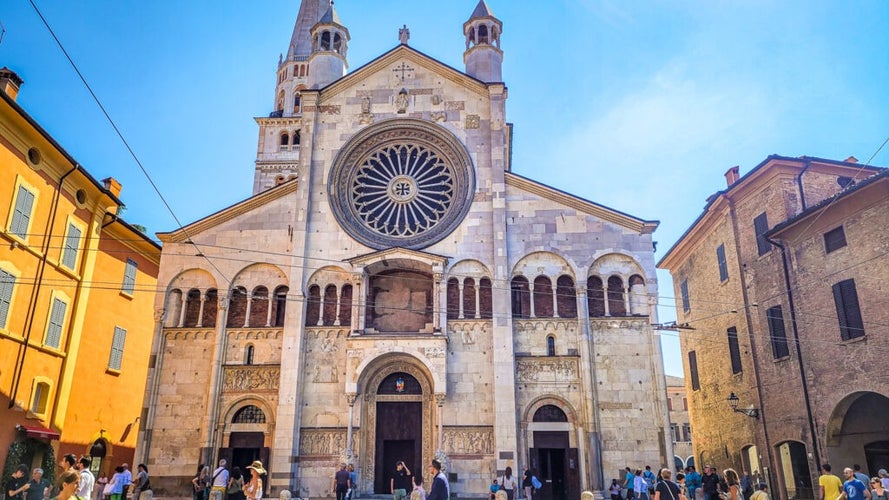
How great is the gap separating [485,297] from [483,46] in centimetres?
1046

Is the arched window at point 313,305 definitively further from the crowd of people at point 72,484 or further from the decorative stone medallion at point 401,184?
the crowd of people at point 72,484

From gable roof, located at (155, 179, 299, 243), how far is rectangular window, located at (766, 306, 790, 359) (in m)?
17.2

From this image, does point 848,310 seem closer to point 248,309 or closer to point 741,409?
point 741,409

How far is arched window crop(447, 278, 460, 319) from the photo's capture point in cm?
2167

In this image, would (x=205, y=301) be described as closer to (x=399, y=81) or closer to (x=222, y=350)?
(x=222, y=350)

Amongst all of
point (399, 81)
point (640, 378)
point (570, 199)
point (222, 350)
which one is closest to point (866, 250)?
point (640, 378)

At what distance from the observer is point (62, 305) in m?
21.7

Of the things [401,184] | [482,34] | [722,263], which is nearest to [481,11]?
[482,34]

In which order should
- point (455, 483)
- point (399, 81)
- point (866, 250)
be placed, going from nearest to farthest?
point (866, 250) < point (455, 483) < point (399, 81)

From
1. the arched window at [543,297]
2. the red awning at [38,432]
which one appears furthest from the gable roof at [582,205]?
the red awning at [38,432]

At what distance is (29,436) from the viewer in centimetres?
1952

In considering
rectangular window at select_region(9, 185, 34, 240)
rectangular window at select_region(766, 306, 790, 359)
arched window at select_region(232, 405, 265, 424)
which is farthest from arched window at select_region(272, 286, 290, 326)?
rectangular window at select_region(766, 306, 790, 359)

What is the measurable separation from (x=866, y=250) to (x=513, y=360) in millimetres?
10667

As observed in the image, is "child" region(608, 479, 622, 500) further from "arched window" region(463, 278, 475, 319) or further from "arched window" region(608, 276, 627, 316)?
"arched window" region(463, 278, 475, 319)
